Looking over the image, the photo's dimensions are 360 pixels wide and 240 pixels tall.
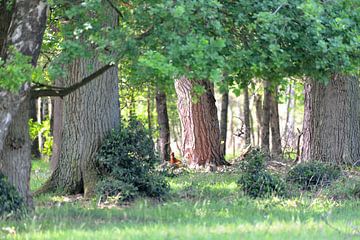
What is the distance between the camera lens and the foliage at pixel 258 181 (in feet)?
47.1

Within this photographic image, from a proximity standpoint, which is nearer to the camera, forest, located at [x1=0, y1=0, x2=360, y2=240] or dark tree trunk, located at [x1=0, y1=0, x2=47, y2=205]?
forest, located at [x1=0, y1=0, x2=360, y2=240]

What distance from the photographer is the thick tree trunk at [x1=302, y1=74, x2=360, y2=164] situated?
19.0 metres

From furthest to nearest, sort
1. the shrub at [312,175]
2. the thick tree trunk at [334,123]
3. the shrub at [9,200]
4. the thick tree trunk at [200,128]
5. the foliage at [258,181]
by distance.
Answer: the thick tree trunk at [200,128] < the thick tree trunk at [334,123] < the shrub at [312,175] < the foliage at [258,181] < the shrub at [9,200]

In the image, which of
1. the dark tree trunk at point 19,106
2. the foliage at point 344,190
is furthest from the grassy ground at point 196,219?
the dark tree trunk at point 19,106

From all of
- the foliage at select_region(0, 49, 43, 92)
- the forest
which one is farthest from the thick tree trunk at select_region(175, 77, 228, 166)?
the foliage at select_region(0, 49, 43, 92)

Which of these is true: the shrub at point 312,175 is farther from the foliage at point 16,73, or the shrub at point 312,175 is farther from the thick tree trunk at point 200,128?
the foliage at point 16,73

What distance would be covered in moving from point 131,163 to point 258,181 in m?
2.92

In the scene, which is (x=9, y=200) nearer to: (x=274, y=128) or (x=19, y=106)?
(x=19, y=106)

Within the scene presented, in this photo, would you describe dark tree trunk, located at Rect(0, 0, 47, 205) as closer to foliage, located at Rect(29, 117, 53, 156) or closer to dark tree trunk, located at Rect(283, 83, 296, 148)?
dark tree trunk, located at Rect(283, 83, 296, 148)

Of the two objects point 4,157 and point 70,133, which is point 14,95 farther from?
point 70,133

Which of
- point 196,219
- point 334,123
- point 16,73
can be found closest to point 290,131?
point 334,123

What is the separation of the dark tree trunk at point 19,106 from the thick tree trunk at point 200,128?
1012 centimetres

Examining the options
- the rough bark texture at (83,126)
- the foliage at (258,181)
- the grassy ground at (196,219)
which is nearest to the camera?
the grassy ground at (196,219)

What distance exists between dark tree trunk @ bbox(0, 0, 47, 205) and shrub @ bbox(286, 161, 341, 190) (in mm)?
6782
